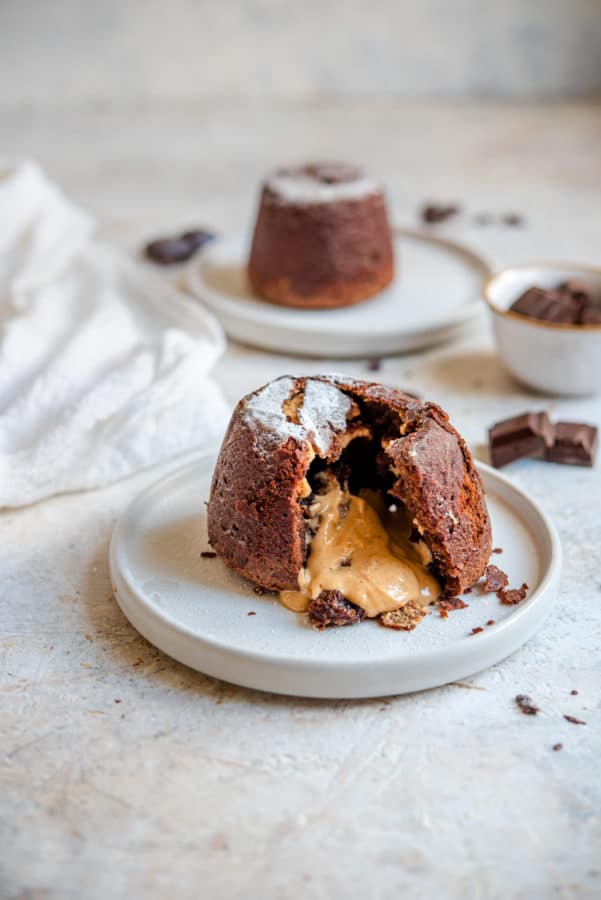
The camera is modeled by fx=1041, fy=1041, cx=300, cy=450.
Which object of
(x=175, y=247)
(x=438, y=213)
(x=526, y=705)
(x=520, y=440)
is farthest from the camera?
(x=438, y=213)

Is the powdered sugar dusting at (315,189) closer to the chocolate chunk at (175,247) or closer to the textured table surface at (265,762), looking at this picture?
the chocolate chunk at (175,247)

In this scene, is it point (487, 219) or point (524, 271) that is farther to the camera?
point (487, 219)

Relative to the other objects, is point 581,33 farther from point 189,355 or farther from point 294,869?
point 294,869

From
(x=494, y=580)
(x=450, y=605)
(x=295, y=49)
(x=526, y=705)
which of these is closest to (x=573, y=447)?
(x=494, y=580)

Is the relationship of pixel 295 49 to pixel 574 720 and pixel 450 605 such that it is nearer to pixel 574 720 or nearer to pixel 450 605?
pixel 450 605

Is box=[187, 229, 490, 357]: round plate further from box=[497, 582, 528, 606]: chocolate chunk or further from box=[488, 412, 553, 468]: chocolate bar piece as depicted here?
box=[497, 582, 528, 606]: chocolate chunk

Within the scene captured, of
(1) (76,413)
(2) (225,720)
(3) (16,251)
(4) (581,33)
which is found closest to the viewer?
(2) (225,720)

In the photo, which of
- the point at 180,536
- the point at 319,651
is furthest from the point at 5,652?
the point at 319,651
